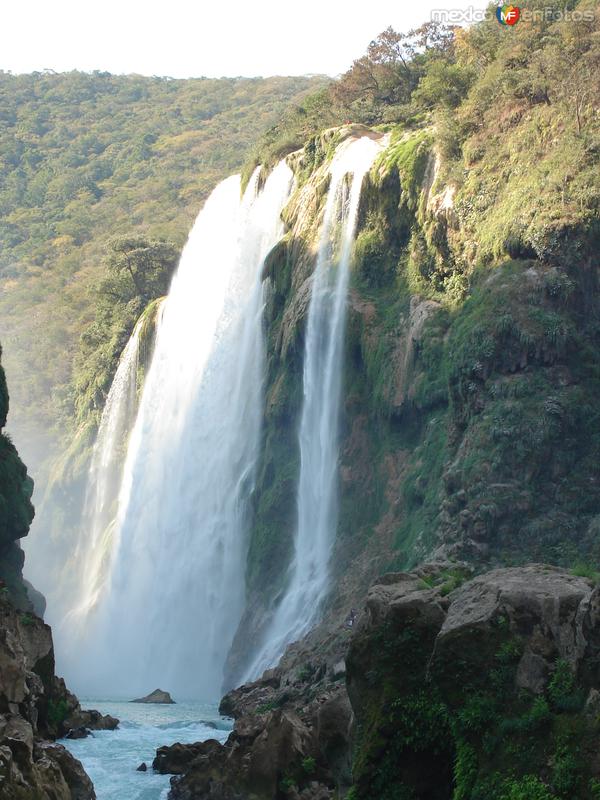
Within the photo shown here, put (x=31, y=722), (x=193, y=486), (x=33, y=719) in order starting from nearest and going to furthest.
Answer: (x=31, y=722) < (x=33, y=719) < (x=193, y=486)

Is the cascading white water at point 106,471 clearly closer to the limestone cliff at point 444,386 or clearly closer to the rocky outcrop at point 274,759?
the limestone cliff at point 444,386

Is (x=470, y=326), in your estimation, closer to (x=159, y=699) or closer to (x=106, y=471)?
(x=159, y=699)

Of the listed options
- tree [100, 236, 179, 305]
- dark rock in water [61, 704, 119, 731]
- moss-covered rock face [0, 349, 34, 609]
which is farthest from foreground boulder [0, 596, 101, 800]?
tree [100, 236, 179, 305]

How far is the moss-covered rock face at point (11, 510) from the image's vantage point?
124ft

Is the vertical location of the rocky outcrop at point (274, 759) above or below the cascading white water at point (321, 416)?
below

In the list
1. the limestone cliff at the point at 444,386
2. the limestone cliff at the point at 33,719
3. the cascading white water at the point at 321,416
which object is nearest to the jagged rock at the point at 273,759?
the limestone cliff at the point at 33,719

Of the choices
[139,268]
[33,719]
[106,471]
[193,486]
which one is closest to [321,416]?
[193,486]

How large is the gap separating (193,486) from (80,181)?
272 feet

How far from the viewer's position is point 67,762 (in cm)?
1891

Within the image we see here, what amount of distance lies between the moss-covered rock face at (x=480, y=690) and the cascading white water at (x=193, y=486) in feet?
90.7

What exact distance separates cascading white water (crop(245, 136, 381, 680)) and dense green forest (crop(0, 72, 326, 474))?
3539 cm

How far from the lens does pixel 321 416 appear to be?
134 ft

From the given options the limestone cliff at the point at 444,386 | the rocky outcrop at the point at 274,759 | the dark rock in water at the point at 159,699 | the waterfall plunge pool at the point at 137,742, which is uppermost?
the limestone cliff at the point at 444,386

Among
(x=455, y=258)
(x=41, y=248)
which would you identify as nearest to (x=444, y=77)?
(x=455, y=258)
